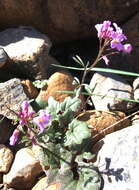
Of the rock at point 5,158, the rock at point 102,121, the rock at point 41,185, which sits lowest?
the rock at point 41,185

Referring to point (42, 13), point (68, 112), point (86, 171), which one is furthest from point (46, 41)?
point (86, 171)

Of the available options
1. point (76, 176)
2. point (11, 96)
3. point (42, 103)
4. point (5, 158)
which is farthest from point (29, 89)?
point (76, 176)

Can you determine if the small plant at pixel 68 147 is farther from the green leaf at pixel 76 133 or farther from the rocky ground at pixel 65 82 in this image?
the rocky ground at pixel 65 82

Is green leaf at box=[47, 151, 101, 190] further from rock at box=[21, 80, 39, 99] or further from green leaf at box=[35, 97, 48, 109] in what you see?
rock at box=[21, 80, 39, 99]

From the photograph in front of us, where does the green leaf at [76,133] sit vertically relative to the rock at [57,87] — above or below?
above

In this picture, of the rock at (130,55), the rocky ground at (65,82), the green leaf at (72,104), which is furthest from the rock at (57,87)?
the rock at (130,55)

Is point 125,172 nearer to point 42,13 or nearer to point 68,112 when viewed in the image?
point 68,112

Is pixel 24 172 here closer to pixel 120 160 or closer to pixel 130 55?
pixel 120 160
